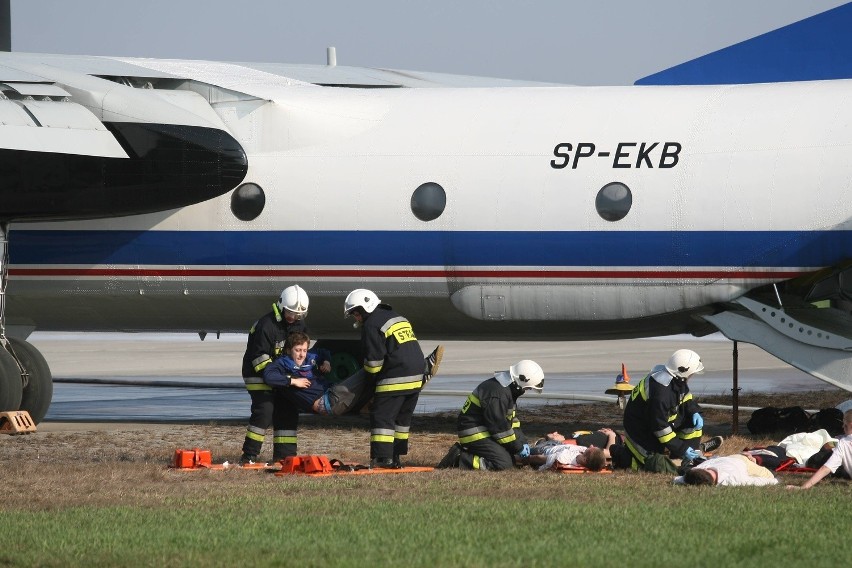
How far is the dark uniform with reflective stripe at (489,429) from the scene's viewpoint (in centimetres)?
1491

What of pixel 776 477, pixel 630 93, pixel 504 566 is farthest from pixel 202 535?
pixel 630 93

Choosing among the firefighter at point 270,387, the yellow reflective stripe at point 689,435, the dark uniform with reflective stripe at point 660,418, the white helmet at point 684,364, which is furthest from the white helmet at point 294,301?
the yellow reflective stripe at point 689,435

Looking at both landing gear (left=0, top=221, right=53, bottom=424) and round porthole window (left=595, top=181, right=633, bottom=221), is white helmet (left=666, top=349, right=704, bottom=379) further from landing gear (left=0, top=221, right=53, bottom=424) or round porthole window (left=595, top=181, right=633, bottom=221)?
landing gear (left=0, top=221, right=53, bottom=424)

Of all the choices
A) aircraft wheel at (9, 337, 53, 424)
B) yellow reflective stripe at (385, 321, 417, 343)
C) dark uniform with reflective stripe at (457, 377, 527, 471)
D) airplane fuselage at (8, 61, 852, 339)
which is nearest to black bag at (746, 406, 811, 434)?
airplane fuselage at (8, 61, 852, 339)

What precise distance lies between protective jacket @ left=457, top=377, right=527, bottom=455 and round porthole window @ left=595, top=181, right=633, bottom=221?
4.27 metres

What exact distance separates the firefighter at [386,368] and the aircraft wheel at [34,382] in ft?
21.1

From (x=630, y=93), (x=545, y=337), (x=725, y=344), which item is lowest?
(x=725, y=344)

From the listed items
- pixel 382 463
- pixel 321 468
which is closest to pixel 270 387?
pixel 321 468

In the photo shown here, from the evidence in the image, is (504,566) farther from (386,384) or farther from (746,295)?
(746,295)

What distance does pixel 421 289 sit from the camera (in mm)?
19438

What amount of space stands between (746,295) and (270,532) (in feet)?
30.8

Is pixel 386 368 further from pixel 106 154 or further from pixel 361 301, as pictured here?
pixel 106 154

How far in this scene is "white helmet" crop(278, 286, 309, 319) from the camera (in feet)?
52.0

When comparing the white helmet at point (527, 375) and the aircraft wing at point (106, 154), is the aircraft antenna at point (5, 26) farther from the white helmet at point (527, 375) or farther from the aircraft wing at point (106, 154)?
the white helmet at point (527, 375)
